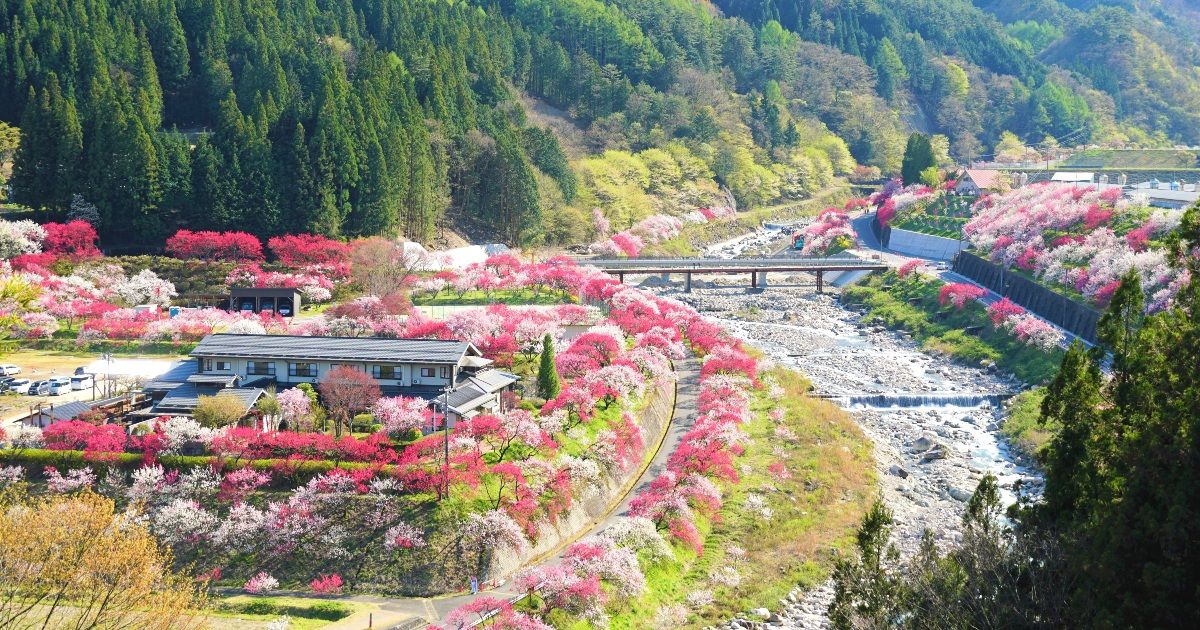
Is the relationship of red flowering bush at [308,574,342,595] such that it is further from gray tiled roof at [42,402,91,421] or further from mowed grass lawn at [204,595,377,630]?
gray tiled roof at [42,402,91,421]

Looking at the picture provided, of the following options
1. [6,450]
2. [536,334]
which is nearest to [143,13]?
[536,334]

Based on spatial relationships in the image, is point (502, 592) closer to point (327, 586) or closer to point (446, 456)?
point (327, 586)

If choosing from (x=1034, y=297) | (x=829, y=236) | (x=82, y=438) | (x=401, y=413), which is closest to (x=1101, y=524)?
(x=401, y=413)

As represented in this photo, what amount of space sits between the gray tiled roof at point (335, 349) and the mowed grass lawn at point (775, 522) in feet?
37.4

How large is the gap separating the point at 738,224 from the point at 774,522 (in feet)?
237

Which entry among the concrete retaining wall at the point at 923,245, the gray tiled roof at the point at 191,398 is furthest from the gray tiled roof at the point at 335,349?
the concrete retaining wall at the point at 923,245

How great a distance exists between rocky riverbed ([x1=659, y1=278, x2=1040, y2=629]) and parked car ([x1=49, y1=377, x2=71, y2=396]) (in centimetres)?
2644

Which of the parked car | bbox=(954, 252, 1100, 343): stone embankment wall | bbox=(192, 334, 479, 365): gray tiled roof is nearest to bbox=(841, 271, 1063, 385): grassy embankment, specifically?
bbox=(954, 252, 1100, 343): stone embankment wall

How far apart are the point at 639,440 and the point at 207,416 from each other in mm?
15109

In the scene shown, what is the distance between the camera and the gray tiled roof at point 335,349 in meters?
41.1

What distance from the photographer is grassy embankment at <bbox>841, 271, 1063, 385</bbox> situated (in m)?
55.3

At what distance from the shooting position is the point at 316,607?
96.9ft

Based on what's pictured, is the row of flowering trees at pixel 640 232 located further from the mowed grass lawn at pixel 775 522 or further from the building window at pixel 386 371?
the building window at pixel 386 371

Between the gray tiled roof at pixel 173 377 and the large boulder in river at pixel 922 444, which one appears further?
the large boulder in river at pixel 922 444
